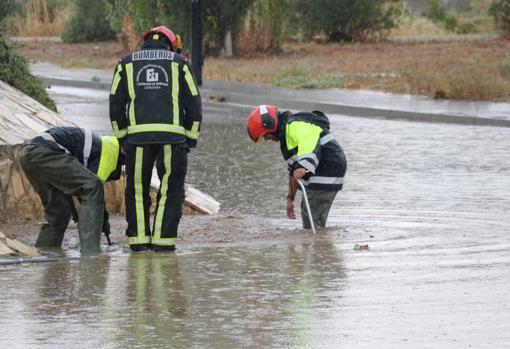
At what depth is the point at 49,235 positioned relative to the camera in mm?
10523

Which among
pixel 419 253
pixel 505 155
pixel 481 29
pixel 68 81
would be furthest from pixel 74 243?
pixel 481 29

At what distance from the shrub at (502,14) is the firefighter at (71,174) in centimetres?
2820

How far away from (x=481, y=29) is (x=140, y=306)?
1396 inches

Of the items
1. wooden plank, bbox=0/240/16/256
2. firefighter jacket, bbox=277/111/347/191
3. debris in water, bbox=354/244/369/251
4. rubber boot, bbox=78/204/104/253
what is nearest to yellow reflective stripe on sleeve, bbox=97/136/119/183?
rubber boot, bbox=78/204/104/253

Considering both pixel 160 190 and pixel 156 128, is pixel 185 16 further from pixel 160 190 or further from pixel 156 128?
pixel 156 128

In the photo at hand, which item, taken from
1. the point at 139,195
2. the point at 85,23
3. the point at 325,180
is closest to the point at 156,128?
the point at 139,195

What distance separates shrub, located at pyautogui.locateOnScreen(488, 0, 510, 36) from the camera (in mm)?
37375

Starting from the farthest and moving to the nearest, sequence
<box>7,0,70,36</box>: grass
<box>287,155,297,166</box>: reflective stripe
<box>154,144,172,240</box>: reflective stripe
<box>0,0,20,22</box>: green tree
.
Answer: <box>7,0,70,36</box>: grass → <box>0,0,20,22</box>: green tree → <box>287,155,297,166</box>: reflective stripe → <box>154,144,172,240</box>: reflective stripe

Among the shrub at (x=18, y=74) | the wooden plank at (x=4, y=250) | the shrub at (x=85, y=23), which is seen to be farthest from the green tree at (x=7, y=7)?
the wooden plank at (x=4, y=250)

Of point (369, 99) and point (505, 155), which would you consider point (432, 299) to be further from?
point (369, 99)

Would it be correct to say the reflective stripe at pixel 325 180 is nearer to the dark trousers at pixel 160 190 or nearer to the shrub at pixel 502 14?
the dark trousers at pixel 160 190

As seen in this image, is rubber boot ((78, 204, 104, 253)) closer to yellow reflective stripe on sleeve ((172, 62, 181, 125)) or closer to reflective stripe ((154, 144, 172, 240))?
reflective stripe ((154, 144, 172, 240))

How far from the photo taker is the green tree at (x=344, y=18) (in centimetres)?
3659

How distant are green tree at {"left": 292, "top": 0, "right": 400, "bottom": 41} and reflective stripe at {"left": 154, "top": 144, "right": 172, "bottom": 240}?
26823 millimetres
